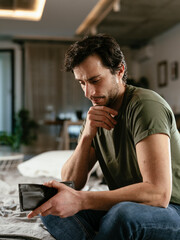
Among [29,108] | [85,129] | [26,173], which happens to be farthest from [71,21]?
[85,129]

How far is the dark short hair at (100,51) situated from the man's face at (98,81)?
17mm

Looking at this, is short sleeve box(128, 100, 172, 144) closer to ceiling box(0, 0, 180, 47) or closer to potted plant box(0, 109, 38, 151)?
ceiling box(0, 0, 180, 47)

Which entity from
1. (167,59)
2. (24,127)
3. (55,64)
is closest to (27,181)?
(24,127)

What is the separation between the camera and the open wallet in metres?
0.89

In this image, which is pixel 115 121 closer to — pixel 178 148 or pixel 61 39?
pixel 178 148

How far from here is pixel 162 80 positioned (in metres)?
6.56

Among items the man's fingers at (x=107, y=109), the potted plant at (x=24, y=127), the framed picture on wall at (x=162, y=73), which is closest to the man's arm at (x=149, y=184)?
the man's fingers at (x=107, y=109)

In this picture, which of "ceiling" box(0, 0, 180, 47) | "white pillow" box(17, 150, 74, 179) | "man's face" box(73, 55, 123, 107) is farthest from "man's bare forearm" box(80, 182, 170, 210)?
"ceiling" box(0, 0, 180, 47)

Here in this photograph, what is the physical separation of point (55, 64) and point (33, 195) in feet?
21.3

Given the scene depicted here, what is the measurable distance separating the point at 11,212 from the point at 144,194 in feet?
2.71

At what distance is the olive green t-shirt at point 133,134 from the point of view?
95 centimetres

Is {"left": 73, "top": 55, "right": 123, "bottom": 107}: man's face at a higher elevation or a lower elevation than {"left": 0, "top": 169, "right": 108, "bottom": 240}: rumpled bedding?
higher

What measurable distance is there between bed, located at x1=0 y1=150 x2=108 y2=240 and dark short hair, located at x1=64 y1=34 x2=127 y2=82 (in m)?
0.65

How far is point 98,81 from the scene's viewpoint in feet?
3.89
